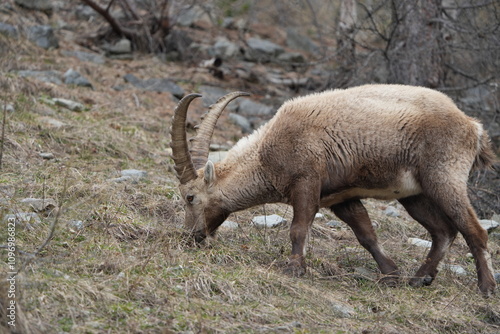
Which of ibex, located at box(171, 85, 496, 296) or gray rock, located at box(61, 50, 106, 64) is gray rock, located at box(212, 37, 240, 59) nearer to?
gray rock, located at box(61, 50, 106, 64)

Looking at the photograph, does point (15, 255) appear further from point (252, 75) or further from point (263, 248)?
point (252, 75)

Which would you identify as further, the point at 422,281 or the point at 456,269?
the point at 456,269

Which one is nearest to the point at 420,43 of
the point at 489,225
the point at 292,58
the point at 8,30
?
the point at 489,225

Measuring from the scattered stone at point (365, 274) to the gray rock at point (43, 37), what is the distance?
9.87 meters

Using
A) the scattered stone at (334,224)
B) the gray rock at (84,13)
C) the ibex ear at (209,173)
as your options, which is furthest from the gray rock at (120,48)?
the ibex ear at (209,173)

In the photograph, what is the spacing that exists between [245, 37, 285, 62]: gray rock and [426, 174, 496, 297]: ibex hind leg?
10597 millimetres

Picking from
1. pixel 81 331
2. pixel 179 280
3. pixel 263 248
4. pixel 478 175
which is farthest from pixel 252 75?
pixel 81 331

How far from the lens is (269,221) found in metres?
8.01

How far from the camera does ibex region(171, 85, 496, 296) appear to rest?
21.6ft

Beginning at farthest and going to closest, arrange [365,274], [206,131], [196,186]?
[206,131], [196,186], [365,274]

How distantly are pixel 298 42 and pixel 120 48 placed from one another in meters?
5.27

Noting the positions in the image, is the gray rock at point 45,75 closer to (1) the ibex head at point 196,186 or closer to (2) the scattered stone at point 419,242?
(1) the ibex head at point 196,186

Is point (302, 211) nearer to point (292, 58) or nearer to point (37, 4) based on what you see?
point (292, 58)

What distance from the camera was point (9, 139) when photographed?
8.75m
